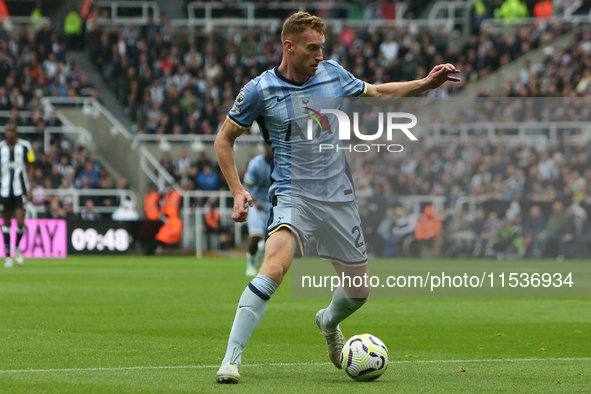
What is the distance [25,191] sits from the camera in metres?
15.9

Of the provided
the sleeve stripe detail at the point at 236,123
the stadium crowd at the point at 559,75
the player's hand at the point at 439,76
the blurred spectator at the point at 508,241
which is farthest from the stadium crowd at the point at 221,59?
the sleeve stripe detail at the point at 236,123

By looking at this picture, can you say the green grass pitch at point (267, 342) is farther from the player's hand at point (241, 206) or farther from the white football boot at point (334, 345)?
the player's hand at point (241, 206)

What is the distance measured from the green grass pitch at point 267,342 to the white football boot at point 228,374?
8cm

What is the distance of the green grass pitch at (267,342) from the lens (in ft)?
16.9

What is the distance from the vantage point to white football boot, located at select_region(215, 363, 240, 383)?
16.6 feet

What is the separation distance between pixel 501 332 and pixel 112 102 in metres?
23.1

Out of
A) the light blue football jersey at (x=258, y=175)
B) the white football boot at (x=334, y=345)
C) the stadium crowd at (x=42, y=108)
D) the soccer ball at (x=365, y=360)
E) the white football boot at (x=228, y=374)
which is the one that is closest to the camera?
the white football boot at (x=228, y=374)

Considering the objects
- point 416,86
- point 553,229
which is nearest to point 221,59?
point 553,229

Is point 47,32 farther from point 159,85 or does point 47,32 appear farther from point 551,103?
point 551,103

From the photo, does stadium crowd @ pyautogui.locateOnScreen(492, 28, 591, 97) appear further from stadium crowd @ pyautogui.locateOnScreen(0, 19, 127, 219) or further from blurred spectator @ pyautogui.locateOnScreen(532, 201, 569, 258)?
stadium crowd @ pyautogui.locateOnScreen(0, 19, 127, 219)

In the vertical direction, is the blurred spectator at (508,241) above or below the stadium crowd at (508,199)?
below

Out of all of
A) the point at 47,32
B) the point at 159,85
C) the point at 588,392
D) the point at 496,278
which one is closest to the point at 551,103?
the point at 496,278

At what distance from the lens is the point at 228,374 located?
504 centimetres

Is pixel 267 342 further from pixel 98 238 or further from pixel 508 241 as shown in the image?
pixel 98 238
